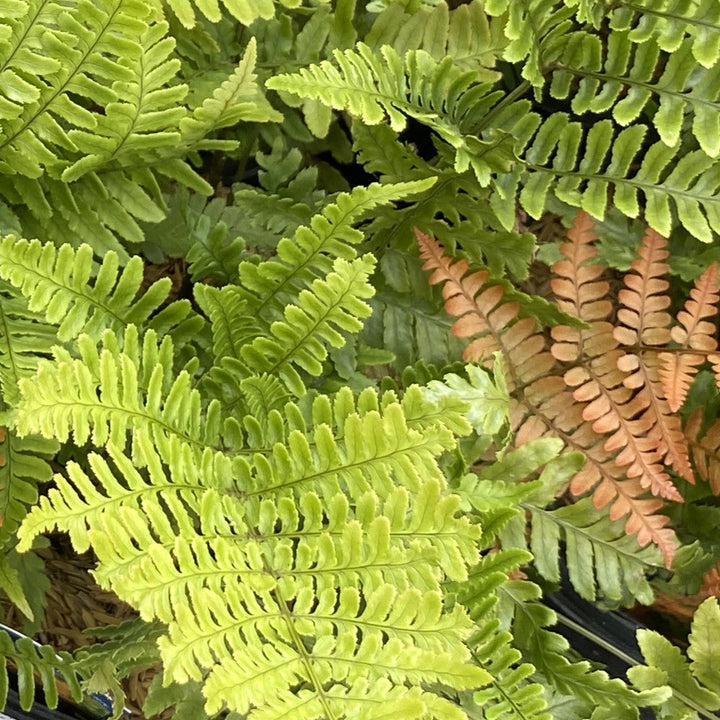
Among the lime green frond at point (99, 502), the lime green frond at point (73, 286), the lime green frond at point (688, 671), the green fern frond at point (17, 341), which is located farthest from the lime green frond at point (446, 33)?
the lime green frond at point (688, 671)

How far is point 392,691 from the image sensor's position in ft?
2.51

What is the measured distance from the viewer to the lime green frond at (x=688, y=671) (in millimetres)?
1198

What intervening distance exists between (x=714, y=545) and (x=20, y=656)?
1229 millimetres

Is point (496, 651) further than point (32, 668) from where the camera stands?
No

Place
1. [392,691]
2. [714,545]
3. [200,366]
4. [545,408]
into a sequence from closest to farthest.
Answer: [392,691], [200,366], [545,408], [714,545]

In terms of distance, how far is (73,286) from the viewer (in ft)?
3.21

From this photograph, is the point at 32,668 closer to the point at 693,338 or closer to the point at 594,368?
the point at 594,368

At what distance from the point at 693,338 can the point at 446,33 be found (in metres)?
0.65

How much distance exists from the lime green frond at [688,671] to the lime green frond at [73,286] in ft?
3.05

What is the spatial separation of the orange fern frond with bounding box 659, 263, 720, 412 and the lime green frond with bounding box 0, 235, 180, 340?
80 centimetres

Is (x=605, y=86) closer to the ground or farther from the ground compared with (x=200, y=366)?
farther from the ground

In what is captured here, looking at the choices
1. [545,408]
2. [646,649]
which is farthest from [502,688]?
[545,408]

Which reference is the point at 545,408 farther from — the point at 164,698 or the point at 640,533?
the point at 164,698

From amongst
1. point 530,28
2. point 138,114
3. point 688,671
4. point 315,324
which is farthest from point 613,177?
point 688,671
